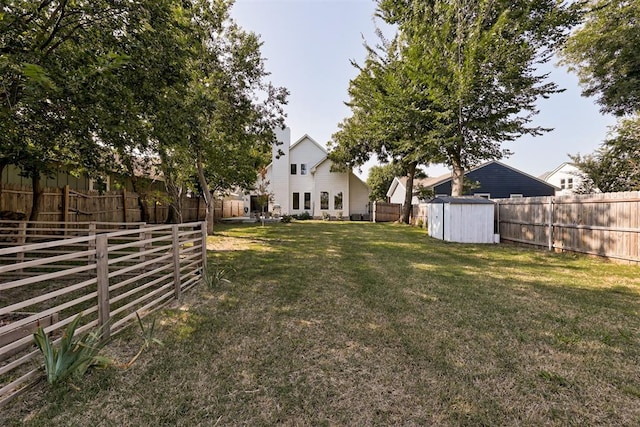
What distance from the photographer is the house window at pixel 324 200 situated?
2514cm

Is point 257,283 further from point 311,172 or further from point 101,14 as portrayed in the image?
point 311,172

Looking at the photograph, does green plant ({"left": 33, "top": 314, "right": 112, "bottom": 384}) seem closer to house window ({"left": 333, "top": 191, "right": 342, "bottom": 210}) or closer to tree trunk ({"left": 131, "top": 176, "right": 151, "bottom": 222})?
tree trunk ({"left": 131, "top": 176, "right": 151, "bottom": 222})

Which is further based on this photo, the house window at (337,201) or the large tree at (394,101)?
the house window at (337,201)

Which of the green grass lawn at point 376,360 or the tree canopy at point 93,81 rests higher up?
the tree canopy at point 93,81

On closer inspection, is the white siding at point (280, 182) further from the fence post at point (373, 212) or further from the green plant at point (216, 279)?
the green plant at point (216, 279)

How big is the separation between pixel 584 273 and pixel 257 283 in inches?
288

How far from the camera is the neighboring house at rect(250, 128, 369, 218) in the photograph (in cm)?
2497

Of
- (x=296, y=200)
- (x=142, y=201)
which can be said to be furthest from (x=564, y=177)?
(x=142, y=201)

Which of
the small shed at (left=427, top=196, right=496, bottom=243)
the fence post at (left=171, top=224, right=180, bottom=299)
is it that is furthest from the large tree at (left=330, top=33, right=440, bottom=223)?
the fence post at (left=171, top=224, right=180, bottom=299)

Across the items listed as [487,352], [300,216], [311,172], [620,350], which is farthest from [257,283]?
[311,172]

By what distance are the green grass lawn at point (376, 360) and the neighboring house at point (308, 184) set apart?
64.4ft

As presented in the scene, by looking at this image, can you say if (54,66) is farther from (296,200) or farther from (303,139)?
(303,139)

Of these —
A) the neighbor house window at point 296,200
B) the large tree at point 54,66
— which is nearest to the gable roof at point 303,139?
the neighbor house window at point 296,200

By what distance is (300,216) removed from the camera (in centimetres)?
2430
